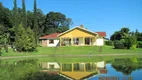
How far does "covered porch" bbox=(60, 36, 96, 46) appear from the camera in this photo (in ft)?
189

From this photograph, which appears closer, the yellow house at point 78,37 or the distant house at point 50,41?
the yellow house at point 78,37

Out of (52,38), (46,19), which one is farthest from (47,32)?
(52,38)

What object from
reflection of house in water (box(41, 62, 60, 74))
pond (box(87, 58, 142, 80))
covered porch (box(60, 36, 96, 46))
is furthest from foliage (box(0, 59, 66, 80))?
covered porch (box(60, 36, 96, 46))

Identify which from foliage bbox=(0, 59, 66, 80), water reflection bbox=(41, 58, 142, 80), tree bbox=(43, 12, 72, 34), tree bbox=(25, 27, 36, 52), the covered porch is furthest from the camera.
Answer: tree bbox=(43, 12, 72, 34)

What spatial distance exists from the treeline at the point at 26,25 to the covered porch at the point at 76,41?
6.91 metres

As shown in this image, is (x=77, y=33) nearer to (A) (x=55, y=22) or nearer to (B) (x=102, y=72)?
(B) (x=102, y=72)

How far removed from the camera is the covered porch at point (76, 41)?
57.6 meters

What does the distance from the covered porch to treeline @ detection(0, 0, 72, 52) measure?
6.91 meters

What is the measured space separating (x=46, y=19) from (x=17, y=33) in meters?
49.6

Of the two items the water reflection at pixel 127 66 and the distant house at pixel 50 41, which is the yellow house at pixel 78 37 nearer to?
the distant house at pixel 50 41

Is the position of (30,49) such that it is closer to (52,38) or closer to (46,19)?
(52,38)

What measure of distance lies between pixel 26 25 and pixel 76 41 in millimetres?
13134

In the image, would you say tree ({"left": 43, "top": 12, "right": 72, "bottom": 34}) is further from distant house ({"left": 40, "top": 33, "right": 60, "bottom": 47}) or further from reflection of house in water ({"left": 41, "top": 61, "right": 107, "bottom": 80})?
reflection of house in water ({"left": 41, "top": 61, "right": 107, "bottom": 80})

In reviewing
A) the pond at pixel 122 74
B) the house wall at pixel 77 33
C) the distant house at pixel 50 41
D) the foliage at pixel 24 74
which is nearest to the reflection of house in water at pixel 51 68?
the foliage at pixel 24 74
